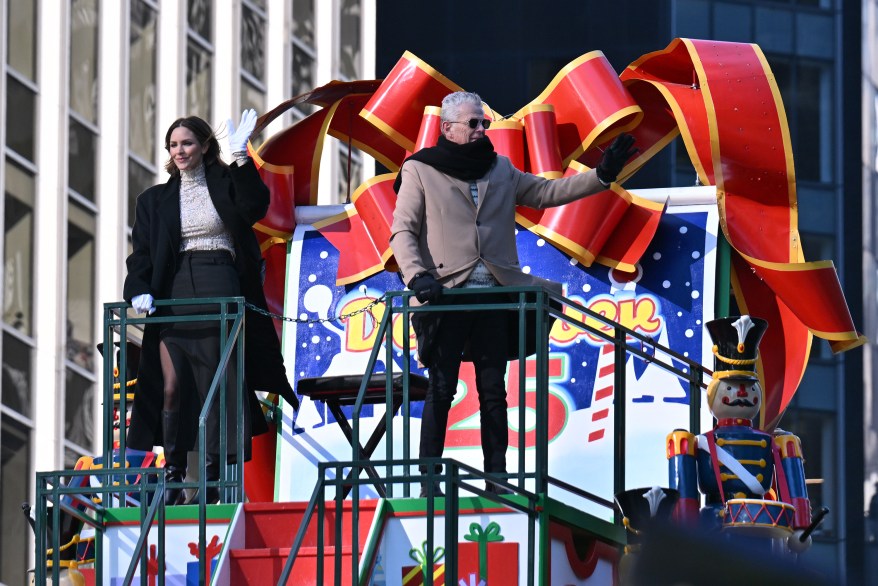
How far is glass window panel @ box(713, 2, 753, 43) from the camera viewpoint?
50094 mm

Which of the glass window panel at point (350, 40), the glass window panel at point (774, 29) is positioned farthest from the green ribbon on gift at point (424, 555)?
the glass window panel at point (774, 29)

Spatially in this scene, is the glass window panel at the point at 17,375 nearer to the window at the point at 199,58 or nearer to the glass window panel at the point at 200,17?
the window at the point at 199,58

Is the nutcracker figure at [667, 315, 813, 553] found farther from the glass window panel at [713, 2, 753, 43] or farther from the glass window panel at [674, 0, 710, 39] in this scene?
the glass window panel at [713, 2, 753, 43]

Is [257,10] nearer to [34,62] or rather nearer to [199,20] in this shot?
[199,20]

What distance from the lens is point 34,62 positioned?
30.4 meters

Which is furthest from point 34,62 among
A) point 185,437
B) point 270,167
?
point 185,437

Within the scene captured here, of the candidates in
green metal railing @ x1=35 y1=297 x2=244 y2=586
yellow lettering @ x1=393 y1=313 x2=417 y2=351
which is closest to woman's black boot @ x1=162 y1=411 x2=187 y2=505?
green metal railing @ x1=35 y1=297 x2=244 y2=586

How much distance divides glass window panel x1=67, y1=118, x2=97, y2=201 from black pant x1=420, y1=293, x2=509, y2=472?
2153 cm

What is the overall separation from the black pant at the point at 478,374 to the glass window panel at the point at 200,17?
86.9 ft

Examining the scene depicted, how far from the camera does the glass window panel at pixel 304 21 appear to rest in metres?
41.4

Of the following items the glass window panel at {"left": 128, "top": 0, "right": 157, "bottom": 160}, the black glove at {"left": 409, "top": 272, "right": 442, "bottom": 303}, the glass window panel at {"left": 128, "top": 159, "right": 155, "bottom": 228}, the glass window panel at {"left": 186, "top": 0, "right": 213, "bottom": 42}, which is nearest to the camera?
the black glove at {"left": 409, "top": 272, "right": 442, "bottom": 303}

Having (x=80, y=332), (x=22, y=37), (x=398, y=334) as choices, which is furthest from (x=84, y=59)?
(x=398, y=334)

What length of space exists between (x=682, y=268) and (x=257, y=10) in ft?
89.2

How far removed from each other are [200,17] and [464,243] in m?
27.0
